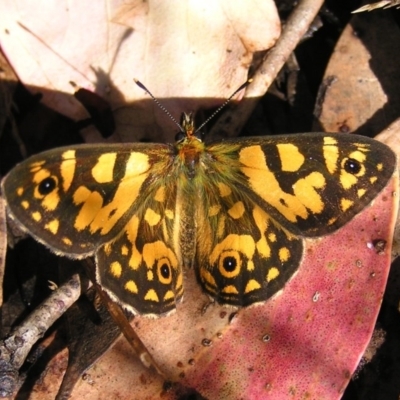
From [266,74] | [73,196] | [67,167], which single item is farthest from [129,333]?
[266,74]

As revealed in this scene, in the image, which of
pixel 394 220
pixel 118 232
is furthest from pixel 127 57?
pixel 394 220

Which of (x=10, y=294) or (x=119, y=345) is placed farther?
(x=10, y=294)

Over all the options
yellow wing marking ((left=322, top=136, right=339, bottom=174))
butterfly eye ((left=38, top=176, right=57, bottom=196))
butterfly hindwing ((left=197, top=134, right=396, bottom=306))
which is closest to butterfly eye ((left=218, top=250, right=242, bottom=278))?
butterfly hindwing ((left=197, top=134, right=396, bottom=306))

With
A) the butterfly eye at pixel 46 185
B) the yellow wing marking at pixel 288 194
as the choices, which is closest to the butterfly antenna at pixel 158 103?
the yellow wing marking at pixel 288 194

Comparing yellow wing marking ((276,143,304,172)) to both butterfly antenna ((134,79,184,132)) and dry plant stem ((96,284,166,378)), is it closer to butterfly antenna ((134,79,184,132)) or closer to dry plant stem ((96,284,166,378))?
butterfly antenna ((134,79,184,132))

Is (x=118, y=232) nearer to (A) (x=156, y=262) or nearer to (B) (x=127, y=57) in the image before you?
(A) (x=156, y=262)

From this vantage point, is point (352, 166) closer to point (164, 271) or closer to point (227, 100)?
point (227, 100)
